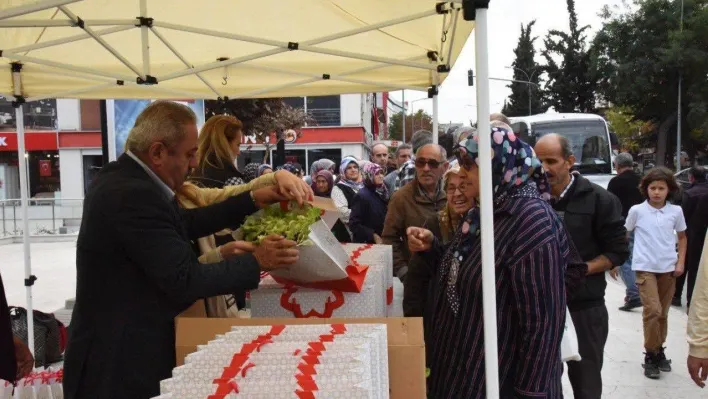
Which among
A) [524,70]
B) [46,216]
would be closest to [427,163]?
[46,216]

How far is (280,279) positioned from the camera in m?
2.31

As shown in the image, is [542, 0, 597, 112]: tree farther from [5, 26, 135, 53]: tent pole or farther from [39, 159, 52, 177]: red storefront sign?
[5, 26, 135, 53]: tent pole

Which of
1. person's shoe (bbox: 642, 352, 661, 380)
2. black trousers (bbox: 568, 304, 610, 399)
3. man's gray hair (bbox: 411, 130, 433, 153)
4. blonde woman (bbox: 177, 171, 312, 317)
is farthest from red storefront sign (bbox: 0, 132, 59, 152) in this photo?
black trousers (bbox: 568, 304, 610, 399)

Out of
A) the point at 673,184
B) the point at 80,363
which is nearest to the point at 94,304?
the point at 80,363

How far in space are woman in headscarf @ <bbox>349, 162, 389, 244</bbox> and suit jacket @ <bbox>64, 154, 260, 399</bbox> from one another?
11.4ft

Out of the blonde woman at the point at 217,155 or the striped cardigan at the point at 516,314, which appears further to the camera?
the blonde woman at the point at 217,155

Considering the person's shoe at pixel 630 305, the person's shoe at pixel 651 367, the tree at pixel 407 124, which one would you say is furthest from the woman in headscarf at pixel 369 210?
the tree at pixel 407 124

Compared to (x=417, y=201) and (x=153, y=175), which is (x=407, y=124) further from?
(x=153, y=175)

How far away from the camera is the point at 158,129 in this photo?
2.10 metres

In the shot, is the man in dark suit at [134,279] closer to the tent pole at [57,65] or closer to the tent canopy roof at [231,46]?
the tent canopy roof at [231,46]

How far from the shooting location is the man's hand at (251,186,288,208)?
7.70ft

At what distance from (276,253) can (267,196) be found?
0.43 m

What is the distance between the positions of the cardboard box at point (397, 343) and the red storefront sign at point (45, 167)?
3284 cm

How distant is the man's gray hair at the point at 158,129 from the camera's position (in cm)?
210
